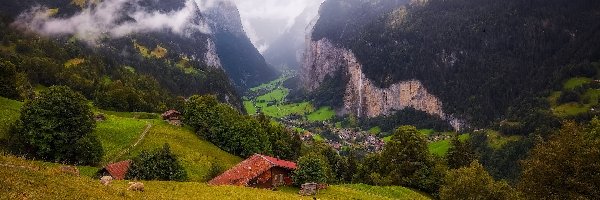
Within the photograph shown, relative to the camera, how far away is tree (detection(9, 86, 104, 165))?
2662 inches

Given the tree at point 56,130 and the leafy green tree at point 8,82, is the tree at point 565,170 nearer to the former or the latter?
the tree at point 56,130

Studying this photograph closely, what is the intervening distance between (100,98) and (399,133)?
95659 millimetres

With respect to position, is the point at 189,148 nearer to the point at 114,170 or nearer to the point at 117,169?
the point at 117,169

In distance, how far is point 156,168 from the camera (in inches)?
2388

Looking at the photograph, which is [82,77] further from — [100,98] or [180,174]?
[180,174]

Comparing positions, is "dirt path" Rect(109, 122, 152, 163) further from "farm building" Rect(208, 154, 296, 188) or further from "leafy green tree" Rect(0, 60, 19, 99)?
"leafy green tree" Rect(0, 60, 19, 99)

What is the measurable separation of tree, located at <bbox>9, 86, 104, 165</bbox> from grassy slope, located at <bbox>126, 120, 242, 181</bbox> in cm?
1384

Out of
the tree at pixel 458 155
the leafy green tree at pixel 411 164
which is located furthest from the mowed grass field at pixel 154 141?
the tree at pixel 458 155

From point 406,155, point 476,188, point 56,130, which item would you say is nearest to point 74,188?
point 56,130

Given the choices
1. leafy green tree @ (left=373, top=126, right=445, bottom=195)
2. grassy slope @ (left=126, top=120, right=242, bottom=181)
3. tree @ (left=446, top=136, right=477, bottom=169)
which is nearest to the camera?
grassy slope @ (left=126, top=120, right=242, bottom=181)

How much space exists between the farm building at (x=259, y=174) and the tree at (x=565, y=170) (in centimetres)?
3327

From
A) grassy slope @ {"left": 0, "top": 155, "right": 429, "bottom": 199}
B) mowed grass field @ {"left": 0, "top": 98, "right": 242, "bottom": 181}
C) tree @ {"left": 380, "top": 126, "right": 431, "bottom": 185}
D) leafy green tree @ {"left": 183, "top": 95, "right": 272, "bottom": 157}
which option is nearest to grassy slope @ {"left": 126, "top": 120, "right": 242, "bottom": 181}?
mowed grass field @ {"left": 0, "top": 98, "right": 242, "bottom": 181}

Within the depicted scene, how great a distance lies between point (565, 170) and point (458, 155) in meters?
58.5

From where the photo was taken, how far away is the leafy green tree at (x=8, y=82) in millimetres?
92081
